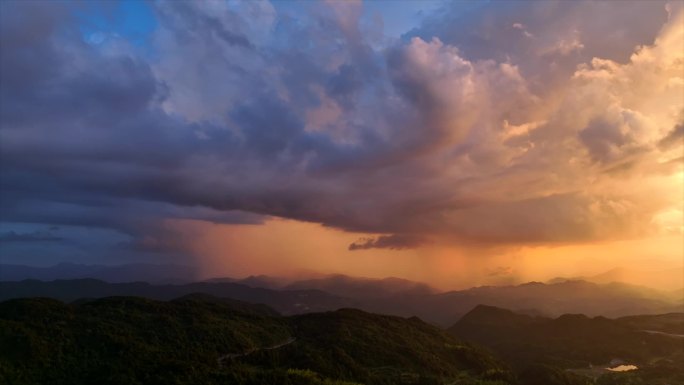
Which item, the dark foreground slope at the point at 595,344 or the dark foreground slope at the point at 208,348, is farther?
→ the dark foreground slope at the point at 595,344

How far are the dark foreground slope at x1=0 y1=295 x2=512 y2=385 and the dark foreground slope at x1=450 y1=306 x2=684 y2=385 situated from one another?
23418 mm

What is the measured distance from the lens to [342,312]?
124750 millimetres

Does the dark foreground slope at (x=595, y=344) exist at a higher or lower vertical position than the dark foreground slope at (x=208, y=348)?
lower

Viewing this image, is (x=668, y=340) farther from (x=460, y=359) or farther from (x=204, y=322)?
(x=204, y=322)

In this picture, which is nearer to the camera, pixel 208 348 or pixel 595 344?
pixel 208 348

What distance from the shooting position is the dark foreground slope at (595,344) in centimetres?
9750

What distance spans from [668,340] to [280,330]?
10307 cm

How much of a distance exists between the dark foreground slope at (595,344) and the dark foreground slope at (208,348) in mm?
23418

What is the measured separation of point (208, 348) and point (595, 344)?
108 metres

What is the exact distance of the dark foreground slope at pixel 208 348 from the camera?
195ft

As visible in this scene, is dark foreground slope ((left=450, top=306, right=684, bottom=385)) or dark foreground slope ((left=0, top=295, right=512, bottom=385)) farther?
dark foreground slope ((left=450, top=306, right=684, bottom=385))

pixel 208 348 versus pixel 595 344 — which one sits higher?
pixel 208 348

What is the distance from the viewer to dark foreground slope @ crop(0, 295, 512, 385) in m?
59.5

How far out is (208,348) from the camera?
254 feet
